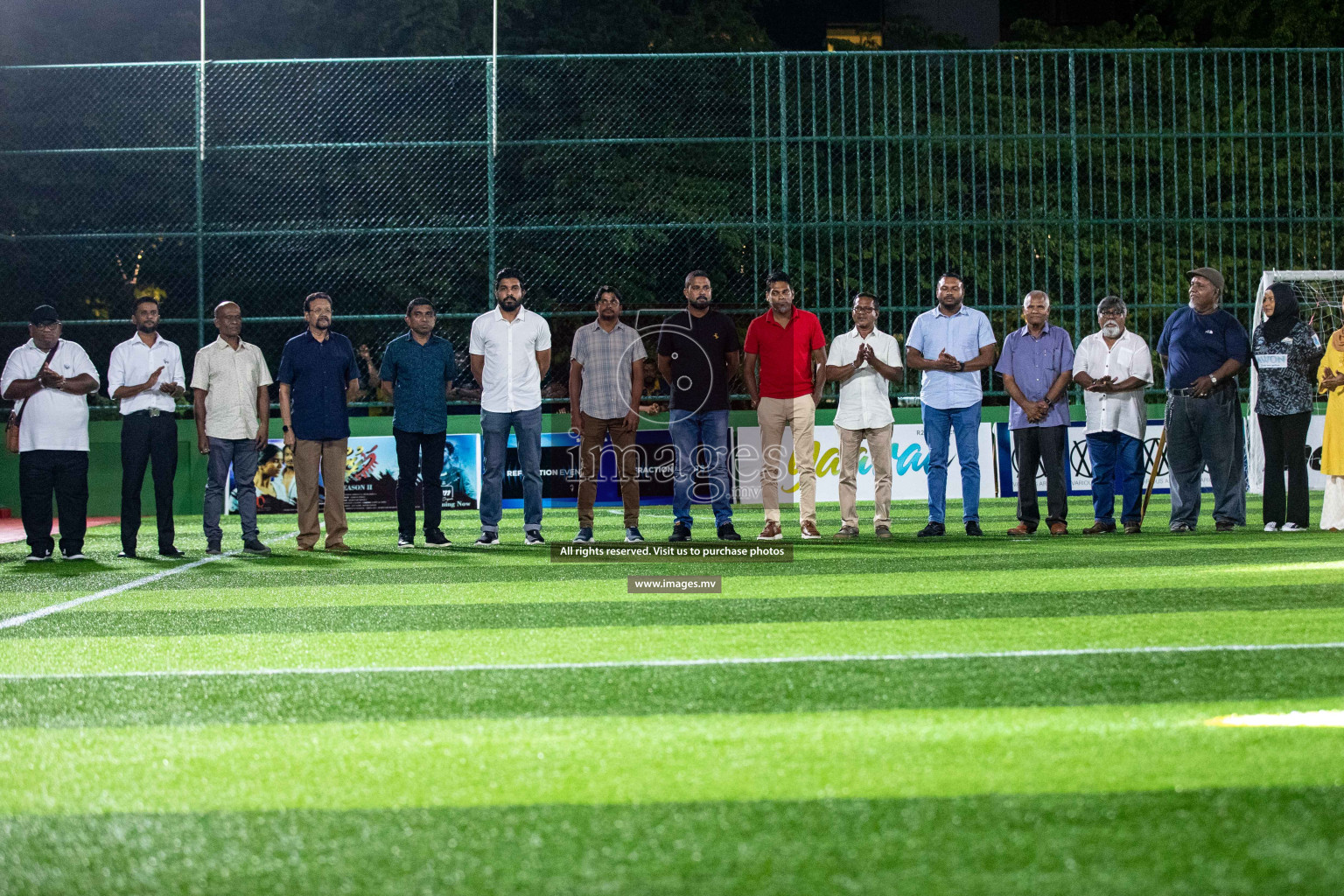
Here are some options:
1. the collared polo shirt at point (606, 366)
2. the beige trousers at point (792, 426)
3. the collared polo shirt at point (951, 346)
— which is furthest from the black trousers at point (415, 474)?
the collared polo shirt at point (951, 346)

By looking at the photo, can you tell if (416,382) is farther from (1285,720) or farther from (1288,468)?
(1285,720)

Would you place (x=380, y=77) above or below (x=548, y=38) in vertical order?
below

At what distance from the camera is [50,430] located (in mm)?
10352

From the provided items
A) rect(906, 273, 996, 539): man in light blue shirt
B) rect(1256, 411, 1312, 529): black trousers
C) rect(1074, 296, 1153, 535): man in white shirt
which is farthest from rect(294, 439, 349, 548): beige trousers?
rect(1256, 411, 1312, 529): black trousers

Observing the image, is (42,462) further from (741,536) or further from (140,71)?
(140,71)

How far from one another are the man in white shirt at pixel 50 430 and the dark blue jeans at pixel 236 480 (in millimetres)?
946

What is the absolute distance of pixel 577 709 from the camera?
13.9ft

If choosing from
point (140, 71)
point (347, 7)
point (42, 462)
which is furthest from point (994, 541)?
point (347, 7)

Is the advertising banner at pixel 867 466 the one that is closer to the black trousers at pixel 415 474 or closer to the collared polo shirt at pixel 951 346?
the collared polo shirt at pixel 951 346

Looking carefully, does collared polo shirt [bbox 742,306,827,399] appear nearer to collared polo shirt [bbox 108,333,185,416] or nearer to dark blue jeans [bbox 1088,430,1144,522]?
dark blue jeans [bbox 1088,430,1144,522]

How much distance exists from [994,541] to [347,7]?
17.5 meters

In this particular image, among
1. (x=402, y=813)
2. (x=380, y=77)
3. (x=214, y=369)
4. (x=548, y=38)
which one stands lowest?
(x=402, y=813)

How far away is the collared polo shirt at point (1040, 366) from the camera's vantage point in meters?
11.4

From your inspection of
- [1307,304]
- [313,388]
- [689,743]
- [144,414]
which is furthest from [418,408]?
[1307,304]
